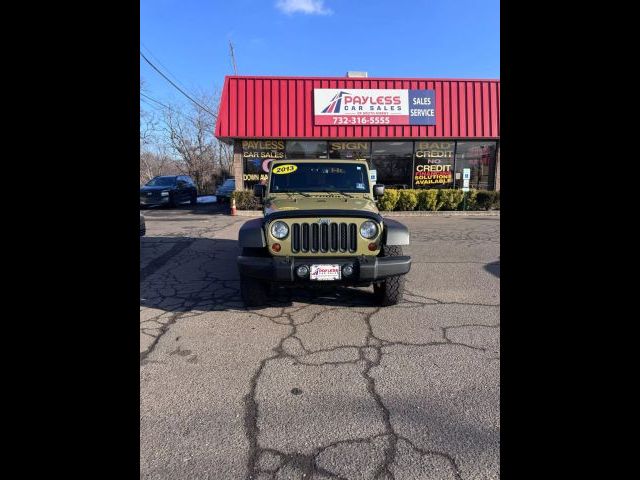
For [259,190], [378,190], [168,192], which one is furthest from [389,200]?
[168,192]

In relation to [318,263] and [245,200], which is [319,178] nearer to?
[318,263]

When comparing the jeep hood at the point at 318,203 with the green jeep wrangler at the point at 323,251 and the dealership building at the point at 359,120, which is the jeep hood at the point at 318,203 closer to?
the green jeep wrangler at the point at 323,251

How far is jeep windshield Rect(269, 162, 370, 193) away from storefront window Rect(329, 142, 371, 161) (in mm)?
9686

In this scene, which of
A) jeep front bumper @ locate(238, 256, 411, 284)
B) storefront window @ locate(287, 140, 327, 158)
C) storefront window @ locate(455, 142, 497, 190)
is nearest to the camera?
jeep front bumper @ locate(238, 256, 411, 284)

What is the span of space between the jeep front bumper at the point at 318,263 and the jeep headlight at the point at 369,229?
27 cm

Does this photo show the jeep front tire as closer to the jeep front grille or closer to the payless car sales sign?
the jeep front grille

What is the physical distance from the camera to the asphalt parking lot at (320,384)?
1830 millimetres

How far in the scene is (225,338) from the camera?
3.27m

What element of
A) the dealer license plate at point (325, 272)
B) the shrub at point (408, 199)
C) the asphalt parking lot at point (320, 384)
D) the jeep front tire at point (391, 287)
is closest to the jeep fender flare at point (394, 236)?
the jeep front tire at point (391, 287)

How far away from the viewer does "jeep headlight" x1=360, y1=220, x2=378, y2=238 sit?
364 cm

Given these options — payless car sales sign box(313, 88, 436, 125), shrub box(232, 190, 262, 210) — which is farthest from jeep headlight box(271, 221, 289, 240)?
payless car sales sign box(313, 88, 436, 125)
